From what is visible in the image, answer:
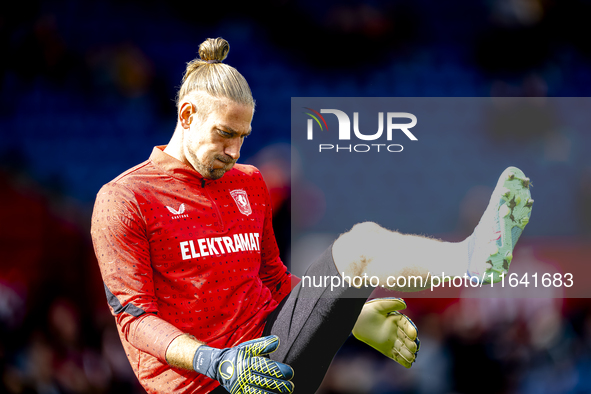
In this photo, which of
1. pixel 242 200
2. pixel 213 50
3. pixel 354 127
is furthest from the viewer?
pixel 354 127

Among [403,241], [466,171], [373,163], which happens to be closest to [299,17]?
[373,163]

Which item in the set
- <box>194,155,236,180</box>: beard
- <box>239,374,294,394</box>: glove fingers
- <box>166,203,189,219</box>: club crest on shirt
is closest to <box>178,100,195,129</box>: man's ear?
<box>194,155,236,180</box>: beard

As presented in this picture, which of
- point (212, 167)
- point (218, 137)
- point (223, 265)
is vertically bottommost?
point (223, 265)

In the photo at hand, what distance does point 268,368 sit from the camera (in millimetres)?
1356

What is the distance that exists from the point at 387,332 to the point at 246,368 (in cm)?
65

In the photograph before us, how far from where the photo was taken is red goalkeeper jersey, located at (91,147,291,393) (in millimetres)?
1528

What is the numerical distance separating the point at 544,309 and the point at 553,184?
90cm

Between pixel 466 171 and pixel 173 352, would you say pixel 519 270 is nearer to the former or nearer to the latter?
pixel 466 171

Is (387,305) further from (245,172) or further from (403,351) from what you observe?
(245,172)

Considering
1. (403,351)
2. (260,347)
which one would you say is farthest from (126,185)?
(403,351)

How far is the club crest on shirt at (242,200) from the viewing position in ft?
6.11

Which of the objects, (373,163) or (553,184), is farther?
(553,184)

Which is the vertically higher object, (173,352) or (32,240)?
(173,352)

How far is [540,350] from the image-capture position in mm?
3729
